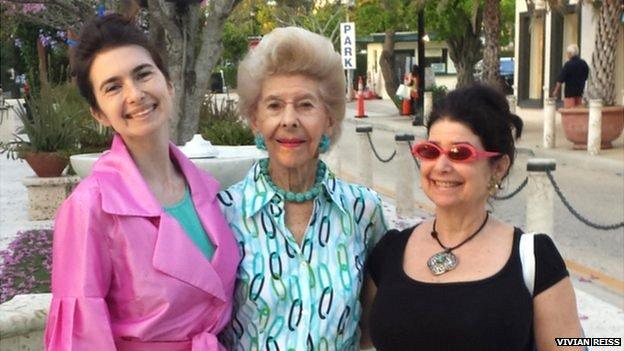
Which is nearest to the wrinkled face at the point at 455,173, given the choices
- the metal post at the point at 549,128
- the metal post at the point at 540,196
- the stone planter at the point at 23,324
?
the stone planter at the point at 23,324

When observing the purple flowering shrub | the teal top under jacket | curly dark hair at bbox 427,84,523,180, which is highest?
curly dark hair at bbox 427,84,523,180

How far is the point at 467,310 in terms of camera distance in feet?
7.30

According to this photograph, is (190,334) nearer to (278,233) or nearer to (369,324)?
(278,233)

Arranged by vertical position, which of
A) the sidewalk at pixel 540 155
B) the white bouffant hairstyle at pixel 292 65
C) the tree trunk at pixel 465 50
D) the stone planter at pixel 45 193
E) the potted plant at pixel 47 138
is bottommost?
the sidewalk at pixel 540 155

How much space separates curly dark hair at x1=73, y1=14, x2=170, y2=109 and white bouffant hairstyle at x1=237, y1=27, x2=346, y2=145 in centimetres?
32

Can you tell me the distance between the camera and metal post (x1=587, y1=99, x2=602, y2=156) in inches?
598

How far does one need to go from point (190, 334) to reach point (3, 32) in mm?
28795

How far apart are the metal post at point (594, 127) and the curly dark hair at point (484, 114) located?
A: 1352 centimetres

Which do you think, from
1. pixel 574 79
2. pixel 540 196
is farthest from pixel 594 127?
pixel 540 196

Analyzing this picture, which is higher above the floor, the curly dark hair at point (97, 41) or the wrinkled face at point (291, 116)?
the curly dark hair at point (97, 41)

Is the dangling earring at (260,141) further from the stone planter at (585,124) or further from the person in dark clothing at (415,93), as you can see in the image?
the person in dark clothing at (415,93)

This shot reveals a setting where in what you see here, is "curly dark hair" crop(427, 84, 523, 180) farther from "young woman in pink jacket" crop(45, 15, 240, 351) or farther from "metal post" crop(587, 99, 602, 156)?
"metal post" crop(587, 99, 602, 156)

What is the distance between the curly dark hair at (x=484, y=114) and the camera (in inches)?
94.0

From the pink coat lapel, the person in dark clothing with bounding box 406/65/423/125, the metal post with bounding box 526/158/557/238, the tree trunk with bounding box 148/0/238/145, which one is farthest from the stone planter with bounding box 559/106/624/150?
the pink coat lapel
